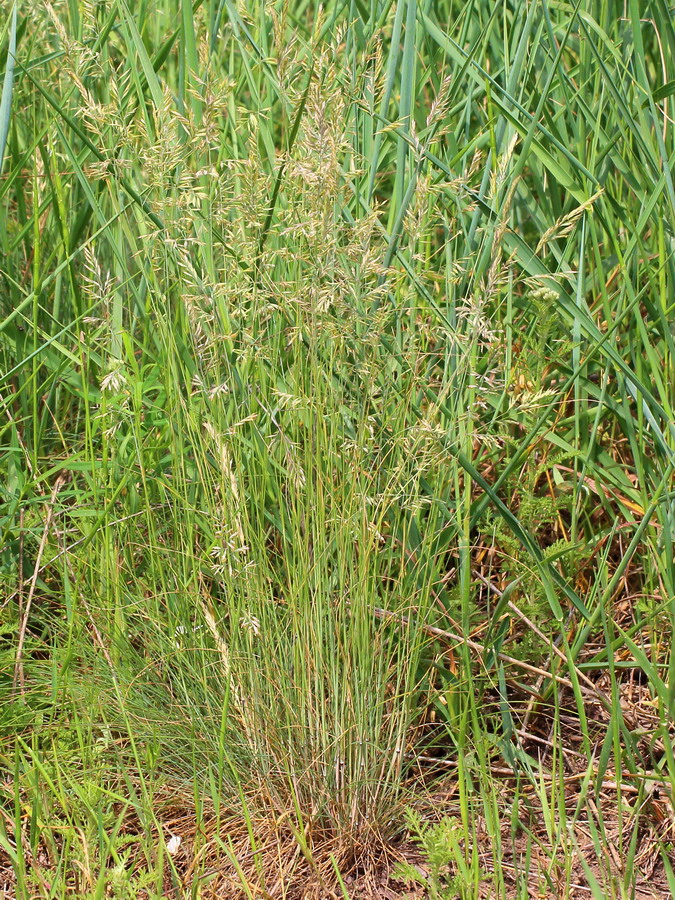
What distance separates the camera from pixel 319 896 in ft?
3.92

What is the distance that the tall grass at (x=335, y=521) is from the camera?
116 centimetres

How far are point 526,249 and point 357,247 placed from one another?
0.44m

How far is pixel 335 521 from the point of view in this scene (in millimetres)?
1206

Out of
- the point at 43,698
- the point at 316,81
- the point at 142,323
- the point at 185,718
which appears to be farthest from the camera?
the point at 142,323

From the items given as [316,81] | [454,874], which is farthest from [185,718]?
[316,81]

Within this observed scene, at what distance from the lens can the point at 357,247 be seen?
1104mm

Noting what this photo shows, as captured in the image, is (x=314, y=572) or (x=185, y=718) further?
(x=185, y=718)

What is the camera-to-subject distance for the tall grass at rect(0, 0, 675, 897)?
3.81ft

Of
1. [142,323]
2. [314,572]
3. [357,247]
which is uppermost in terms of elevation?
[357,247]

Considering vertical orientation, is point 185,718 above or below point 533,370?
below

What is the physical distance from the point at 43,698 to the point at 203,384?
2.01 feet

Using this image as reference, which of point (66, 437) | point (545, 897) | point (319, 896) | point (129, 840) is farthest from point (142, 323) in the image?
point (545, 897)

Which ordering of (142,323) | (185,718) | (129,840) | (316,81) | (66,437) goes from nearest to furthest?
(316,81) < (129,840) < (185,718) < (142,323) < (66,437)

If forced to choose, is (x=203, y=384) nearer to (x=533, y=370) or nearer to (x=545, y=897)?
(x=533, y=370)
